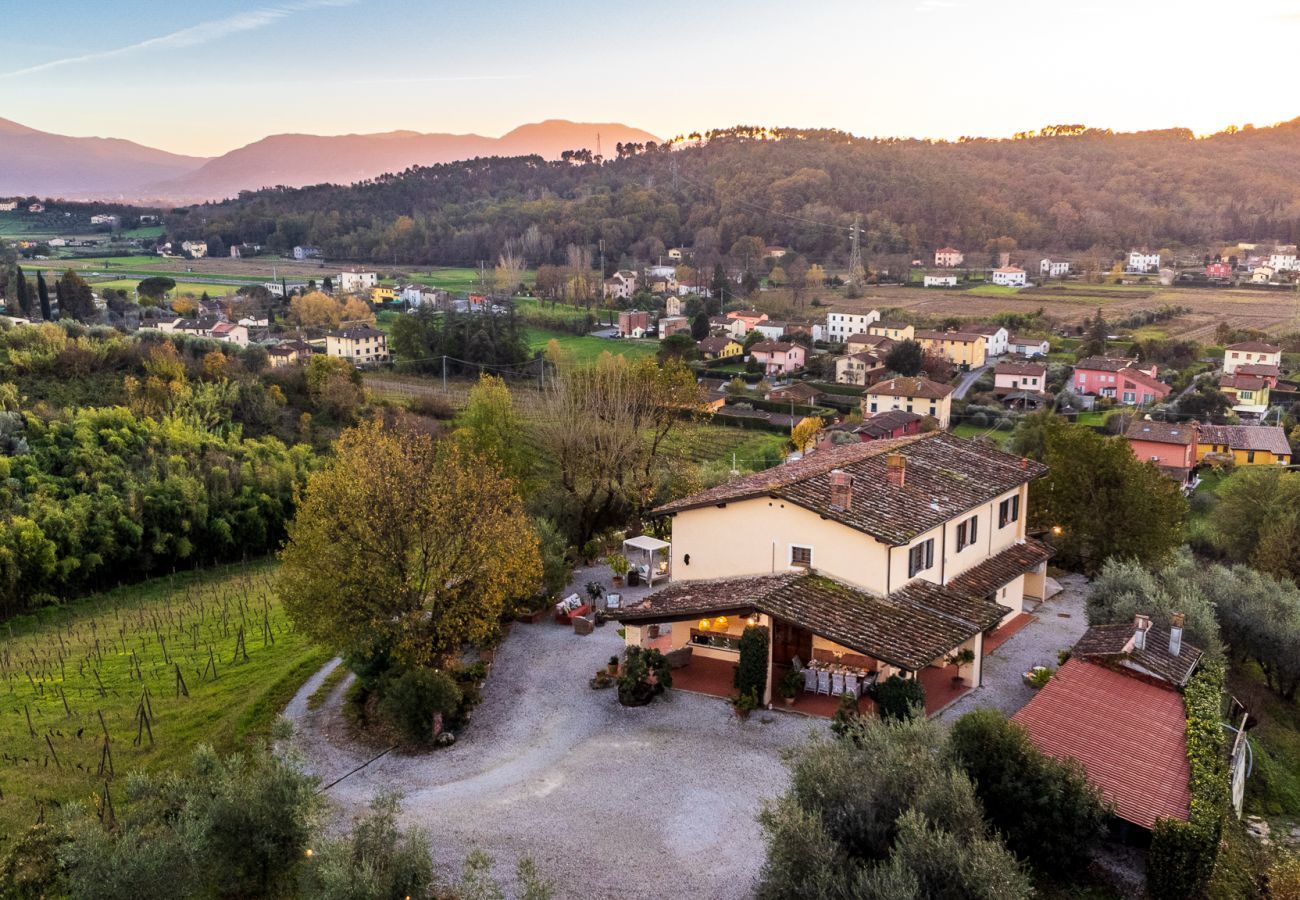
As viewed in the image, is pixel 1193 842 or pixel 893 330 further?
pixel 893 330

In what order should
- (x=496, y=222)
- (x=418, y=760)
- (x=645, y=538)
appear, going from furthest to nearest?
1. (x=496, y=222)
2. (x=645, y=538)
3. (x=418, y=760)

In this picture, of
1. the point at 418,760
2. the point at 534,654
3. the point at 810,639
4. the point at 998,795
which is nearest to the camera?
the point at 998,795

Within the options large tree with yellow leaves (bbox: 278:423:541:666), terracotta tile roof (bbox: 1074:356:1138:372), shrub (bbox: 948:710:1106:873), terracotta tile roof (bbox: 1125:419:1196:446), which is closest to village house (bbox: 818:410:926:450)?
terracotta tile roof (bbox: 1125:419:1196:446)

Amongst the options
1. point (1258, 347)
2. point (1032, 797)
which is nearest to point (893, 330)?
point (1258, 347)

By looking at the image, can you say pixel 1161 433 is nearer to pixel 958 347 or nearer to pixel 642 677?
pixel 958 347

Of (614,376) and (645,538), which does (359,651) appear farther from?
(614,376)

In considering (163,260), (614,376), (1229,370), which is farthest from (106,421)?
(163,260)
